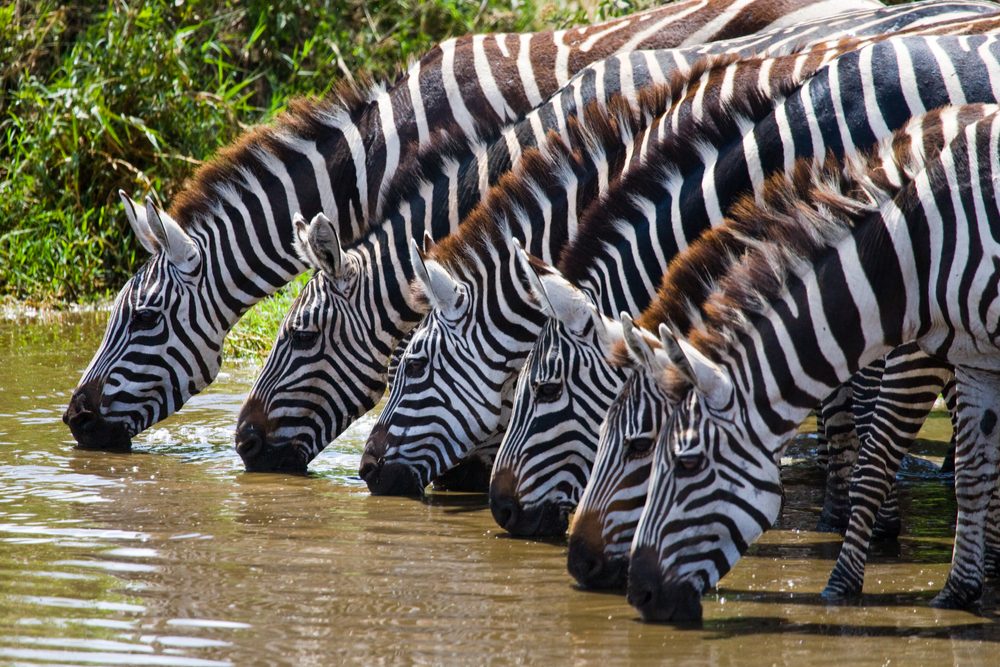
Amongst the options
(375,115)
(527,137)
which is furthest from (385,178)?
(527,137)

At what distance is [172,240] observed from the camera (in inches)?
364

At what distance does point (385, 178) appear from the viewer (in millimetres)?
9266

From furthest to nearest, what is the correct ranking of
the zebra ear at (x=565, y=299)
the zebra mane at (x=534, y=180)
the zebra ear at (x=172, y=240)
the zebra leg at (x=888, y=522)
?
the zebra ear at (x=172, y=240), the zebra mane at (x=534, y=180), the zebra leg at (x=888, y=522), the zebra ear at (x=565, y=299)

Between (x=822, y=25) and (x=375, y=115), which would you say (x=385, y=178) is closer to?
(x=375, y=115)

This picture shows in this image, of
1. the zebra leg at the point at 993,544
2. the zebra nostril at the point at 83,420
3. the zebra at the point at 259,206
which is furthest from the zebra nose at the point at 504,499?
the zebra nostril at the point at 83,420

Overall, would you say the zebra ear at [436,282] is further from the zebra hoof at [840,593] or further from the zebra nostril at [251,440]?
the zebra hoof at [840,593]

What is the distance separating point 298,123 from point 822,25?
3.35 meters

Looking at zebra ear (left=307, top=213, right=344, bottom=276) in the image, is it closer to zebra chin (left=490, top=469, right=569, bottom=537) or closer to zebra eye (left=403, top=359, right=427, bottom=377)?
zebra eye (left=403, top=359, right=427, bottom=377)

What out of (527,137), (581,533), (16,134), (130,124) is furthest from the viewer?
(16,134)

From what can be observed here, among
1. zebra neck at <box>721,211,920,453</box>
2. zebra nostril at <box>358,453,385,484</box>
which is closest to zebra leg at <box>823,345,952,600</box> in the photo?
zebra neck at <box>721,211,920,453</box>

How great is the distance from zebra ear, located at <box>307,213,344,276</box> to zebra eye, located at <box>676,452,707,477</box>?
3256 mm

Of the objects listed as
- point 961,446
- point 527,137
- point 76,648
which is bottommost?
point 961,446

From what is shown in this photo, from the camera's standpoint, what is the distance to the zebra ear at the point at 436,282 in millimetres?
7469

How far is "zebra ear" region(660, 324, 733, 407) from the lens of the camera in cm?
534
